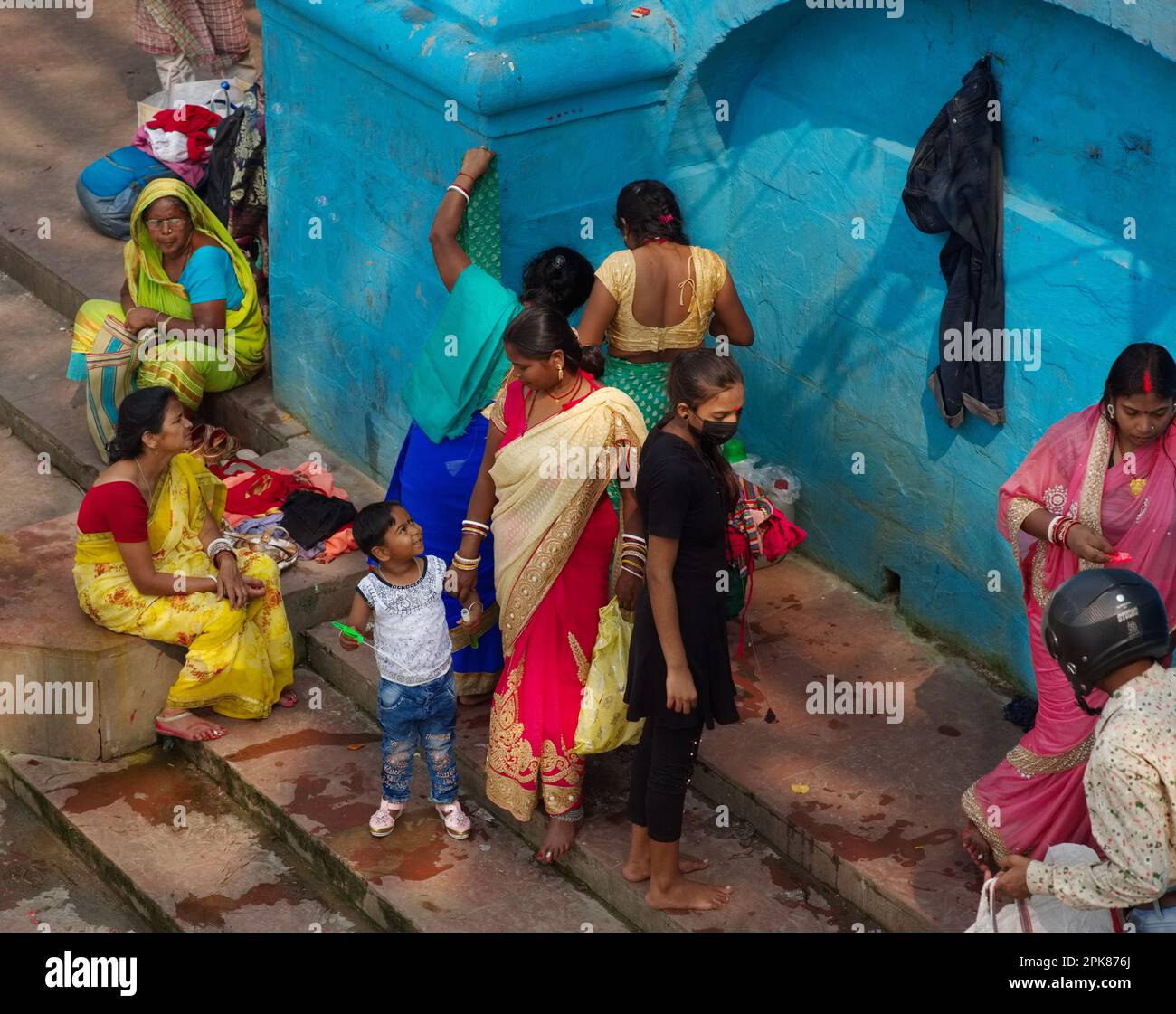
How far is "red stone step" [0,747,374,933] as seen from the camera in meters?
5.90

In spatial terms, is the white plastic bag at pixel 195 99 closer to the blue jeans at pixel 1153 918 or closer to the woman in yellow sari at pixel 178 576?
the woman in yellow sari at pixel 178 576

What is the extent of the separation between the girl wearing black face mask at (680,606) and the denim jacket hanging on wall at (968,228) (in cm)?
136

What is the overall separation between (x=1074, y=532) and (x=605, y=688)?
1.42m

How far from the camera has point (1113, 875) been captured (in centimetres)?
413

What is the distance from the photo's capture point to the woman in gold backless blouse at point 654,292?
19.9ft

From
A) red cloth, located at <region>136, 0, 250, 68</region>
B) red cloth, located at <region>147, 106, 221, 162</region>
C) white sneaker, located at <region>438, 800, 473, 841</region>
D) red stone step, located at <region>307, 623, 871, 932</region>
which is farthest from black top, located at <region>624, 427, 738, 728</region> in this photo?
red cloth, located at <region>136, 0, 250, 68</region>

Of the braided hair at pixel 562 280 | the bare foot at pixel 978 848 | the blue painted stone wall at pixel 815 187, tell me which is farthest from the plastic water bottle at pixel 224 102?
the bare foot at pixel 978 848

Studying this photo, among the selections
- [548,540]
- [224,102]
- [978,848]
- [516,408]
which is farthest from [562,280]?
[224,102]

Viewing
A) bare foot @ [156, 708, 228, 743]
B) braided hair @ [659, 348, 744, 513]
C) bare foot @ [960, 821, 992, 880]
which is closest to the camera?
braided hair @ [659, 348, 744, 513]

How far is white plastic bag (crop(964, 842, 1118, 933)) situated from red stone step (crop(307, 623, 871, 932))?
3.27 feet

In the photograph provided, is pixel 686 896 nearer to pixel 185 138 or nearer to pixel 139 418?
pixel 139 418

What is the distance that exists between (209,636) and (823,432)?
7.57 feet

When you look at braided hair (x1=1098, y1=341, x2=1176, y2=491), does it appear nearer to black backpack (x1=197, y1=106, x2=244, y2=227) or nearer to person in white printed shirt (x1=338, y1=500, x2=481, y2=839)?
person in white printed shirt (x1=338, y1=500, x2=481, y2=839)

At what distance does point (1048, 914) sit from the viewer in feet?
14.7
